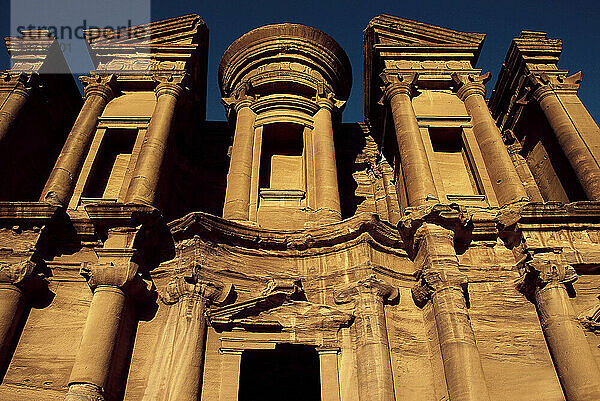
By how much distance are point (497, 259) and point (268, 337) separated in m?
5.35

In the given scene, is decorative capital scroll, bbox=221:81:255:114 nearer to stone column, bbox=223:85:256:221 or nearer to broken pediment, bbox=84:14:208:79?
stone column, bbox=223:85:256:221

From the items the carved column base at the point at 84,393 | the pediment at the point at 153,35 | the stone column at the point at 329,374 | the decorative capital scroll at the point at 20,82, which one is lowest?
the carved column base at the point at 84,393

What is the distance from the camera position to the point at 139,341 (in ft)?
32.9

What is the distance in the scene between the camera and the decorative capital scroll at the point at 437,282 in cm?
998

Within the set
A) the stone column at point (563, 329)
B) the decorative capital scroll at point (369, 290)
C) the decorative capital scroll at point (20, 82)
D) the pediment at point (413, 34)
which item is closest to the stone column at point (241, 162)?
the decorative capital scroll at point (369, 290)

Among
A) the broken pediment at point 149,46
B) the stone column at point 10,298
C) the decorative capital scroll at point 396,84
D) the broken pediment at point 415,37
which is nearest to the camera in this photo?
the stone column at point 10,298

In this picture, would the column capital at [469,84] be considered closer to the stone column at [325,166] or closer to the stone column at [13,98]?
the stone column at [325,166]

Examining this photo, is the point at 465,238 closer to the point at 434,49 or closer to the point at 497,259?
the point at 497,259

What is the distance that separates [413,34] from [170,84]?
8.47m

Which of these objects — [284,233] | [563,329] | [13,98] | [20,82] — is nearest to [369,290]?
[284,233]

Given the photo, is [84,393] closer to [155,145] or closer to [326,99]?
[155,145]

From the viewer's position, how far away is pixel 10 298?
9.90 meters

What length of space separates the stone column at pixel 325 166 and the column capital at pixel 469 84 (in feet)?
12.7

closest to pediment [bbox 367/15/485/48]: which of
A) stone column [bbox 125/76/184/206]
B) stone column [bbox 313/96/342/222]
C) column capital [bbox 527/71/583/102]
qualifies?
column capital [bbox 527/71/583/102]
